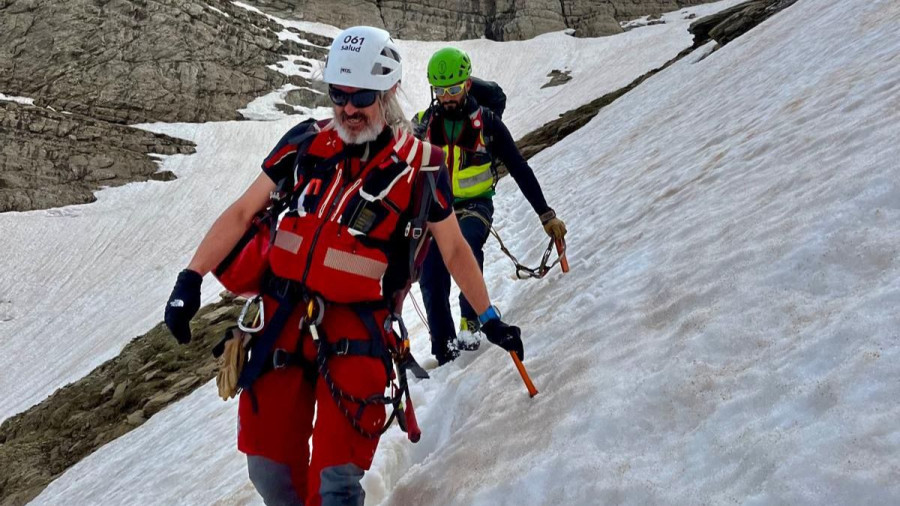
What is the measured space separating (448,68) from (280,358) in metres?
3.01

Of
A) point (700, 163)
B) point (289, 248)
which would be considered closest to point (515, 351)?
point (289, 248)

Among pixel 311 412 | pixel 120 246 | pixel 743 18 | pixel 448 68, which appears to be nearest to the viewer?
pixel 311 412

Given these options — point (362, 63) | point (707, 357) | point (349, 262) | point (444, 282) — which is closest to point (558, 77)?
point (444, 282)

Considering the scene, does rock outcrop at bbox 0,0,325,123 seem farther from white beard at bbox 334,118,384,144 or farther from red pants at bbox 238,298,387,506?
red pants at bbox 238,298,387,506

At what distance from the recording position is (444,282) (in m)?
5.36

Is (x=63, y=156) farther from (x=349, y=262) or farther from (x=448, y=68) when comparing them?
(x=349, y=262)

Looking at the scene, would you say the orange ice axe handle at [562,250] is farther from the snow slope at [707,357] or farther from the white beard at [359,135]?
the white beard at [359,135]

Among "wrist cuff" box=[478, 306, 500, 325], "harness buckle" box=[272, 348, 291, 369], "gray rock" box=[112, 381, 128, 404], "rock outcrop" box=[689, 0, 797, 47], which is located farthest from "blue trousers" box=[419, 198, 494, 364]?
"rock outcrop" box=[689, 0, 797, 47]

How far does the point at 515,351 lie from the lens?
359cm

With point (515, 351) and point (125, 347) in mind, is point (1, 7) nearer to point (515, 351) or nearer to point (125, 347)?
point (125, 347)

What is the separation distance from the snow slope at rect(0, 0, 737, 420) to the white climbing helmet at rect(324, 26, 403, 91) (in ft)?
51.9

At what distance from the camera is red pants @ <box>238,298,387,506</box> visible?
298 centimetres

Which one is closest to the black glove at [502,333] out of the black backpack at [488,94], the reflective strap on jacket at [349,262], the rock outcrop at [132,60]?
the reflective strap on jacket at [349,262]

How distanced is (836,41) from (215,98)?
41.2 meters
